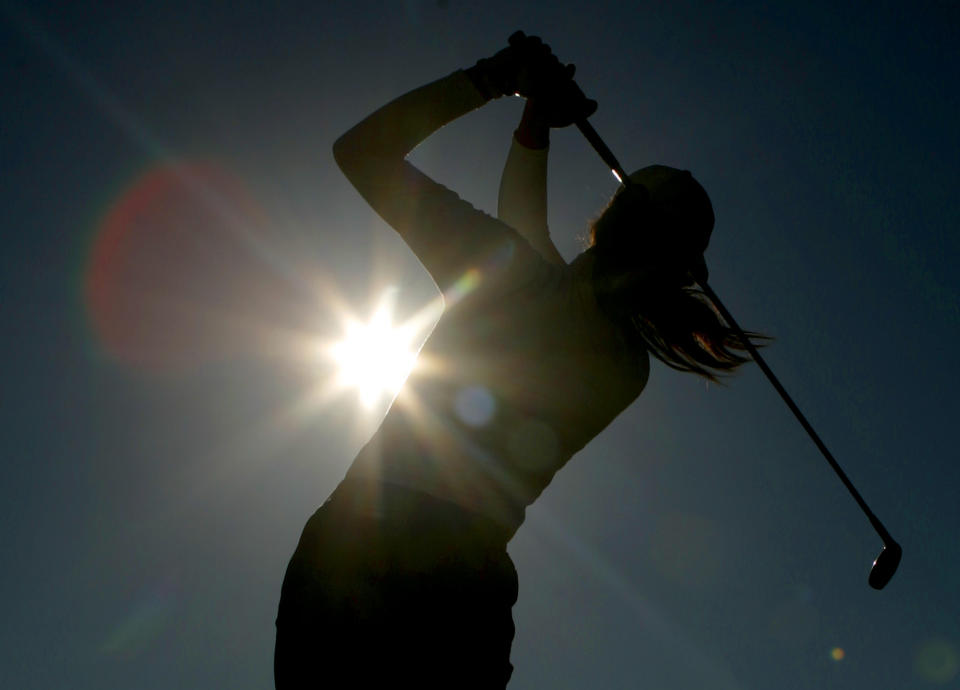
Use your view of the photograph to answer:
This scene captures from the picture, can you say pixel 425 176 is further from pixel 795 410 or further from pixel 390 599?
pixel 795 410

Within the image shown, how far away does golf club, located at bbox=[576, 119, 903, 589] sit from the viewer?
6.33 feet

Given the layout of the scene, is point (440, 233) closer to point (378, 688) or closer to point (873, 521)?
point (378, 688)

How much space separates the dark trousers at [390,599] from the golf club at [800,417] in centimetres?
87

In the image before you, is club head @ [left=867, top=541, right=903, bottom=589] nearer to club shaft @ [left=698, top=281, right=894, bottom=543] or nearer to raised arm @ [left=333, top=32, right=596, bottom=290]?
club shaft @ [left=698, top=281, right=894, bottom=543]

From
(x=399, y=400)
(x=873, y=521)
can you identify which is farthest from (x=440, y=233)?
(x=873, y=521)

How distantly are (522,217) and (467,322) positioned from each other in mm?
779

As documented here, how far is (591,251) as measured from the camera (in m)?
1.73

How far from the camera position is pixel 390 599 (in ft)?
4.26

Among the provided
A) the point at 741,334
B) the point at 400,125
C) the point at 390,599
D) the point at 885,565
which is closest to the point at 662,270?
the point at 741,334

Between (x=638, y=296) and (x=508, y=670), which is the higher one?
(x=638, y=296)

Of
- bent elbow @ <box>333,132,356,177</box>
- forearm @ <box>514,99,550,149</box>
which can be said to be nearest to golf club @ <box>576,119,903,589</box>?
forearm @ <box>514,99,550,149</box>

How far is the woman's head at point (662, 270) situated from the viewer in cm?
160

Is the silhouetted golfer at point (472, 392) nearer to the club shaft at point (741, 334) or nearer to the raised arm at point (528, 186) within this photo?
the club shaft at point (741, 334)

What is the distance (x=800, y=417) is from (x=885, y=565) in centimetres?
86
